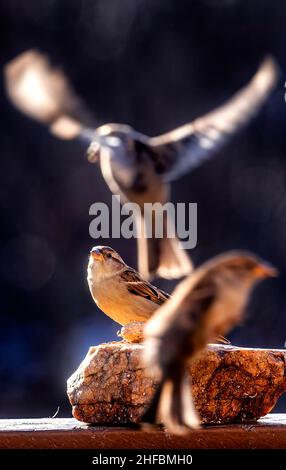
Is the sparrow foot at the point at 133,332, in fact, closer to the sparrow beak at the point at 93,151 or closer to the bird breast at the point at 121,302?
the bird breast at the point at 121,302

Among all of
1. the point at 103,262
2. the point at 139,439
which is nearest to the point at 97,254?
the point at 103,262

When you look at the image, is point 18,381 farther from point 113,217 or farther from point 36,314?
point 113,217

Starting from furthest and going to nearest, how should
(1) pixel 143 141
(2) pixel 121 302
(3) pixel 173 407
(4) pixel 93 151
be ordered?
(2) pixel 121 302, (1) pixel 143 141, (4) pixel 93 151, (3) pixel 173 407

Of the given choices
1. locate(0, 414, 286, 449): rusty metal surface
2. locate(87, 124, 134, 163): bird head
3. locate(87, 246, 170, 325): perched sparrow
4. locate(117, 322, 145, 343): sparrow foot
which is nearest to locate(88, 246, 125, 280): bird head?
locate(87, 246, 170, 325): perched sparrow
